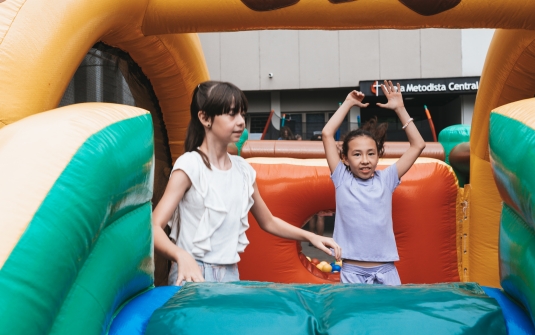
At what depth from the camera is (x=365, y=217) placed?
2.32 metres

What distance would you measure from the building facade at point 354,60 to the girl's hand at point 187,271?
1169cm

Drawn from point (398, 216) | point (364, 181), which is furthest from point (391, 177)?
point (398, 216)

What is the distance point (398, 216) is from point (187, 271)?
1862mm

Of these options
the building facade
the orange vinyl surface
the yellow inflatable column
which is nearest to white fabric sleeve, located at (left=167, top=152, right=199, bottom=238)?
the orange vinyl surface

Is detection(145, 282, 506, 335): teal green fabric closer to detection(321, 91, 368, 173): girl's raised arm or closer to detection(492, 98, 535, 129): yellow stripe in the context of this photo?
detection(492, 98, 535, 129): yellow stripe

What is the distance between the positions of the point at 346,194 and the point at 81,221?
166 centimetres

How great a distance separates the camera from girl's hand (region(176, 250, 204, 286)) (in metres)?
1.38

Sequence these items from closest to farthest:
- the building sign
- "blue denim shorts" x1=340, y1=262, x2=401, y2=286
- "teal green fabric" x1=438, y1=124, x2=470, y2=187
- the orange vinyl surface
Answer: "blue denim shorts" x1=340, y1=262, x2=401, y2=286
the orange vinyl surface
"teal green fabric" x1=438, y1=124, x2=470, y2=187
the building sign

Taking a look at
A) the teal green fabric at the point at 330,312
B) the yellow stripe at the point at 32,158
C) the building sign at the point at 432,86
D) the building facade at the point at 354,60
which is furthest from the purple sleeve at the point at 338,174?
the building sign at the point at 432,86

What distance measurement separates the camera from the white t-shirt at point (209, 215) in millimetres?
→ 1691

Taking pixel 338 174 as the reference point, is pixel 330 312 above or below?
below

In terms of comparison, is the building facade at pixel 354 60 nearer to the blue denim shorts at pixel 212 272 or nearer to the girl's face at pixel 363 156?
the girl's face at pixel 363 156

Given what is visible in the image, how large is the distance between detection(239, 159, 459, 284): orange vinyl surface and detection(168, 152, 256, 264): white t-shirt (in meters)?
1.30

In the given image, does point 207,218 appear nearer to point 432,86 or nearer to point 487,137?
point 487,137
